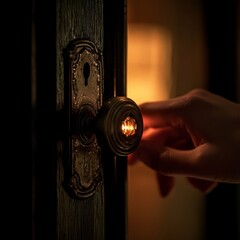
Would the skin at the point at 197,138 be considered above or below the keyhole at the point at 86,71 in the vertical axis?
below

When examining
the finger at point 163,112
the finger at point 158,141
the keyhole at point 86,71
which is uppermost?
the keyhole at point 86,71

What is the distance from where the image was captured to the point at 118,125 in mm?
459

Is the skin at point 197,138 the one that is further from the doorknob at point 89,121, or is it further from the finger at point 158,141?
the doorknob at point 89,121

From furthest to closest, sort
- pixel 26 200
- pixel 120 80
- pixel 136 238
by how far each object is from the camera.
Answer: pixel 136 238 → pixel 120 80 → pixel 26 200

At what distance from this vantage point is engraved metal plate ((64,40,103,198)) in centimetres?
45

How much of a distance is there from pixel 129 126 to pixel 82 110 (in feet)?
0.18

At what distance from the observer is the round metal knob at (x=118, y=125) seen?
45cm

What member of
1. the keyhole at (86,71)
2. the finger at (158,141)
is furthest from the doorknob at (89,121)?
the finger at (158,141)

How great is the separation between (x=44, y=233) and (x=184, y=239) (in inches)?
17.3

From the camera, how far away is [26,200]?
0.41 metres

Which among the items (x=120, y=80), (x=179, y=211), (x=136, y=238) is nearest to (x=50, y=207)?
(x=120, y=80)

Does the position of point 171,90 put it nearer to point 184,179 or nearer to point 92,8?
point 184,179

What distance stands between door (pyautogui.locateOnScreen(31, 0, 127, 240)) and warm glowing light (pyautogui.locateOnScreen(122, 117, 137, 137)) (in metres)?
0.03

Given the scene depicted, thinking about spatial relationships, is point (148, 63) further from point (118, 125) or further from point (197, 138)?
point (118, 125)
